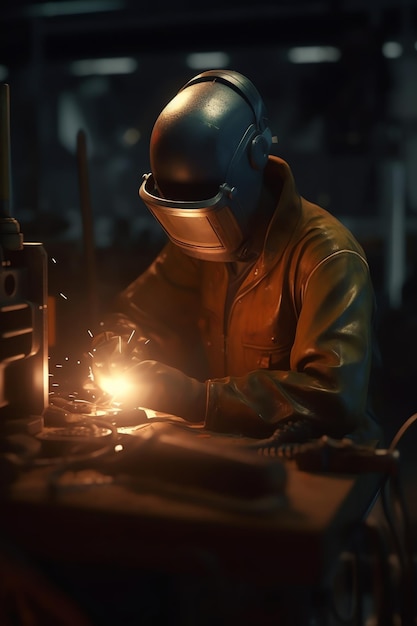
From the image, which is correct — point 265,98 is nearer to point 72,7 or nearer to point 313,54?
point 313,54

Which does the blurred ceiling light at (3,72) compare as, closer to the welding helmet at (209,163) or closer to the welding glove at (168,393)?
the welding helmet at (209,163)

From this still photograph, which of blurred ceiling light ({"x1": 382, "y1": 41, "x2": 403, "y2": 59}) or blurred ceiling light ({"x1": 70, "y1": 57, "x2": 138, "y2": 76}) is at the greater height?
blurred ceiling light ({"x1": 382, "y1": 41, "x2": 403, "y2": 59})

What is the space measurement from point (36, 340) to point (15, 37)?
573 cm

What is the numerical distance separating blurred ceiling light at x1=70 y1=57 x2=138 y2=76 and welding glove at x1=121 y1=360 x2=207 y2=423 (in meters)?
5.36

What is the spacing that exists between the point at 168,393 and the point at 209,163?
508 mm

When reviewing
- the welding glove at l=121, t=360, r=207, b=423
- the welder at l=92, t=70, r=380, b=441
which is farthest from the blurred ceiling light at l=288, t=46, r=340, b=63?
the welding glove at l=121, t=360, r=207, b=423

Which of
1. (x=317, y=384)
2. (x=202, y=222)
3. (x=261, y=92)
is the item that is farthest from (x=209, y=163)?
(x=261, y=92)

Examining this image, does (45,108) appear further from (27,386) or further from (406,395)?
(27,386)

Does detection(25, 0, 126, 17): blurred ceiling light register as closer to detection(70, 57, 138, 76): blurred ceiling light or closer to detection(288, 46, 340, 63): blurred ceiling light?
detection(70, 57, 138, 76): blurred ceiling light

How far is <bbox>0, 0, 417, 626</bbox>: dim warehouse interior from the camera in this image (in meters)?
5.33

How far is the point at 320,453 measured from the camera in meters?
1.43

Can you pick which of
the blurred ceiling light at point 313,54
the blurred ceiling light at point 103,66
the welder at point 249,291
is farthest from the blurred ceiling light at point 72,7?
the welder at point 249,291

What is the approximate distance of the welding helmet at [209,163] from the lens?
5.97 ft

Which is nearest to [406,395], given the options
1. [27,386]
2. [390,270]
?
[390,270]
